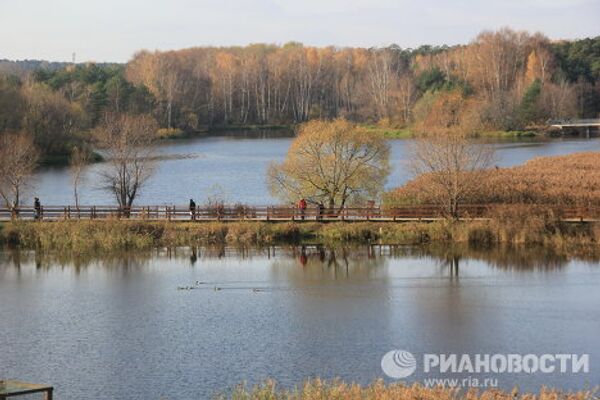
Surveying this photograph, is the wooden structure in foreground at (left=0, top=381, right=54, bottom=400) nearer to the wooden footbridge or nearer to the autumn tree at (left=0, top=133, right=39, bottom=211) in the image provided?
the autumn tree at (left=0, top=133, right=39, bottom=211)

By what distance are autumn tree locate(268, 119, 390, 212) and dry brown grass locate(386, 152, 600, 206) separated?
153 cm

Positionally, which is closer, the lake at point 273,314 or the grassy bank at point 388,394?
the grassy bank at point 388,394

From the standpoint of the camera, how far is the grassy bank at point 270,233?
42562 mm

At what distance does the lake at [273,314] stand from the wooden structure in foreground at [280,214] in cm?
320

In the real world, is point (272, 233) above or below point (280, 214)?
below

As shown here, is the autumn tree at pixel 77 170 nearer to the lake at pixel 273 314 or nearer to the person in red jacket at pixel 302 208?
the lake at pixel 273 314

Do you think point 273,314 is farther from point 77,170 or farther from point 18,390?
point 77,170

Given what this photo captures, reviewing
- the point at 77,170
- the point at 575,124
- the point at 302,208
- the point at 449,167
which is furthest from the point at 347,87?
the point at 302,208

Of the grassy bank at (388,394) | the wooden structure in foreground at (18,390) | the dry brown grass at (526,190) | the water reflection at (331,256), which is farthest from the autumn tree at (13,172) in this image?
the grassy bank at (388,394)

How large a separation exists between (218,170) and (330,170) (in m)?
30.9

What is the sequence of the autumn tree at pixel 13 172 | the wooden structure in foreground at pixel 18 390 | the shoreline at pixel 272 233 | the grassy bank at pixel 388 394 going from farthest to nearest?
the autumn tree at pixel 13 172
the shoreline at pixel 272 233
the grassy bank at pixel 388 394
the wooden structure in foreground at pixel 18 390

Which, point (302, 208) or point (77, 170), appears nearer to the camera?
point (302, 208)

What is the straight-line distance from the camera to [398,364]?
2584 cm

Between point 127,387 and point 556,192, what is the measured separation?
93.0 ft
